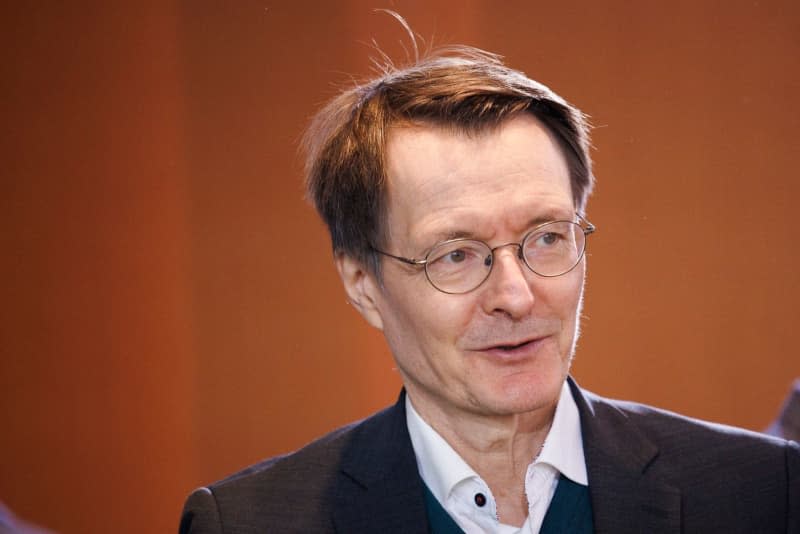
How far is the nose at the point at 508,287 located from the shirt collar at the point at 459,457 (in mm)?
281

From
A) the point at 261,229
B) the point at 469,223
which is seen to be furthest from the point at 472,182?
the point at 261,229

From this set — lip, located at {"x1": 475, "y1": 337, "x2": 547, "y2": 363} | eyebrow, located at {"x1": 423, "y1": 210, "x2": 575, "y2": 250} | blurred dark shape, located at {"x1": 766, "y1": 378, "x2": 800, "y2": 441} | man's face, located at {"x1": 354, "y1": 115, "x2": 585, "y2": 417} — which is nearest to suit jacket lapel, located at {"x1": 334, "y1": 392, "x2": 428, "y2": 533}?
man's face, located at {"x1": 354, "y1": 115, "x2": 585, "y2": 417}

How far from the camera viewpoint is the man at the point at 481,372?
162cm

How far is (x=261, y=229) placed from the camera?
9.61ft

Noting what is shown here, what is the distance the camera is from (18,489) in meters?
2.80

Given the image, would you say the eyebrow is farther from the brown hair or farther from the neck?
the neck

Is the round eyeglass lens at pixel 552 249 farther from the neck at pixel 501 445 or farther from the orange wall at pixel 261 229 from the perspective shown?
the orange wall at pixel 261 229

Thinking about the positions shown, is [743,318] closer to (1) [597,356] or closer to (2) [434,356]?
(1) [597,356]

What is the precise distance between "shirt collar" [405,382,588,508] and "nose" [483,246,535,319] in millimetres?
281

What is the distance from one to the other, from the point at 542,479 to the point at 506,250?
428mm

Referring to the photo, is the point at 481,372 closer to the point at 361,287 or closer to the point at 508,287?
the point at 508,287

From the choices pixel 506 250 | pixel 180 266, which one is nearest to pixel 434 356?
pixel 506 250

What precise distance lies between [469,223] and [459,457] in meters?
0.43

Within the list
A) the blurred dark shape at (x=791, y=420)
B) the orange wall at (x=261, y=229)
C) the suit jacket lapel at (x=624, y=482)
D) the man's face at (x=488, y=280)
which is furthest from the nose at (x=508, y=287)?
the orange wall at (x=261, y=229)
